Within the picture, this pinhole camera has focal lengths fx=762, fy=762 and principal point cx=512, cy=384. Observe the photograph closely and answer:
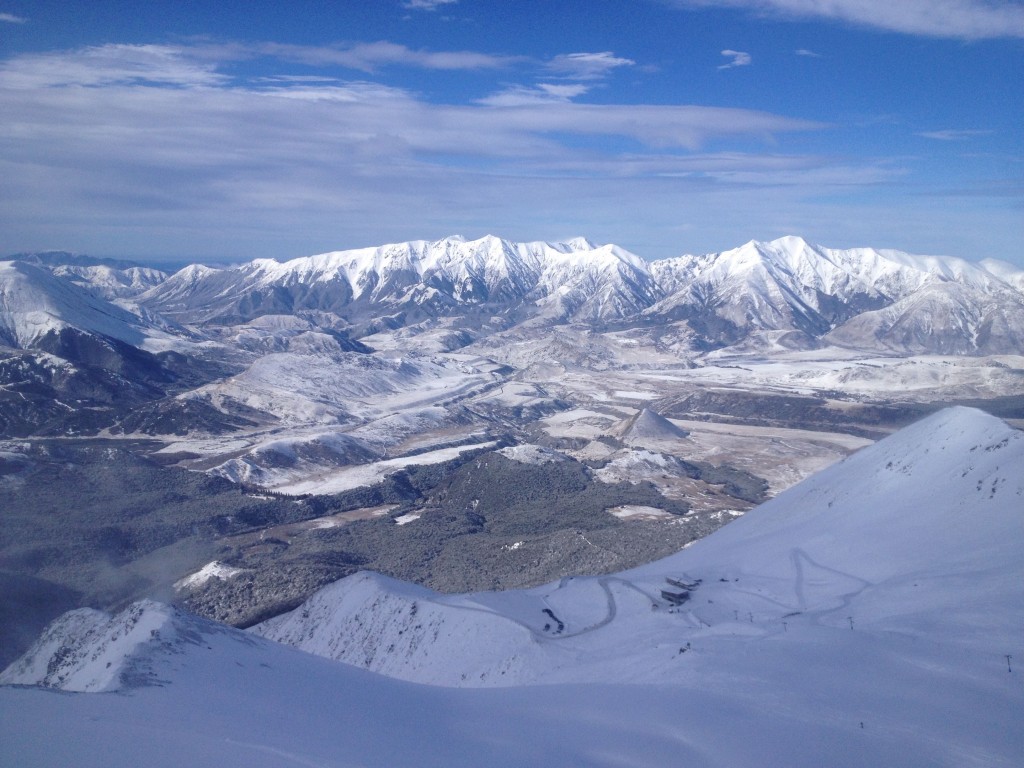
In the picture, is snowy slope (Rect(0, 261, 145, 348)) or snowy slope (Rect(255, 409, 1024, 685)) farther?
snowy slope (Rect(0, 261, 145, 348))

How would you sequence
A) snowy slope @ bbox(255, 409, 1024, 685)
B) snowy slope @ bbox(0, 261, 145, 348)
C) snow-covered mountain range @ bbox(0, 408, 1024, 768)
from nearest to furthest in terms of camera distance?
A: snow-covered mountain range @ bbox(0, 408, 1024, 768), snowy slope @ bbox(255, 409, 1024, 685), snowy slope @ bbox(0, 261, 145, 348)

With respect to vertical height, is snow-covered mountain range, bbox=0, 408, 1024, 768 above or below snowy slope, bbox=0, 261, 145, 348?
below

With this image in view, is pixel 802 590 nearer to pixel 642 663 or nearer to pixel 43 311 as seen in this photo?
pixel 642 663

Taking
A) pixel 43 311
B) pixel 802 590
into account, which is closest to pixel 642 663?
pixel 802 590

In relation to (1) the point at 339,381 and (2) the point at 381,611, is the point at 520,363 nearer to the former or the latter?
(1) the point at 339,381

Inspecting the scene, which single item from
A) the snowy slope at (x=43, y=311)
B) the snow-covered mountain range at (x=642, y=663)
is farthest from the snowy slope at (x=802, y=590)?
the snowy slope at (x=43, y=311)

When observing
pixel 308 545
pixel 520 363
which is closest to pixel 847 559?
pixel 308 545

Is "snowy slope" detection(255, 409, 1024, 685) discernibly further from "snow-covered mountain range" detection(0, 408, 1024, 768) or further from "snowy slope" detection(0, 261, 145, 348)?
"snowy slope" detection(0, 261, 145, 348)

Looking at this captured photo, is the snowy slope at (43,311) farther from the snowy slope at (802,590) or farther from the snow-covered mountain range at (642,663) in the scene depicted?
the snow-covered mountain range at (642,663)

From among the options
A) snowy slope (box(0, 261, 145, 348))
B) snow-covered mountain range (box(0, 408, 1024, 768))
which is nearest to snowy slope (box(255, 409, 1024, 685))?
snow-covered mountain range (box(0, 408, 1024, 768))
